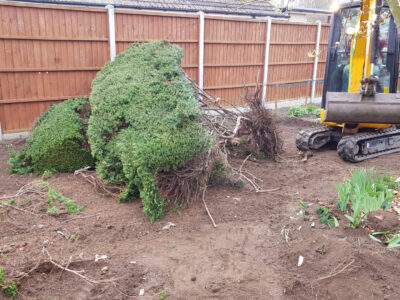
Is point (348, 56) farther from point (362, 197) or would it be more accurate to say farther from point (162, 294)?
point (162, 294)

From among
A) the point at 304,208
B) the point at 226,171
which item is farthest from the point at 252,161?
the point at 304,208

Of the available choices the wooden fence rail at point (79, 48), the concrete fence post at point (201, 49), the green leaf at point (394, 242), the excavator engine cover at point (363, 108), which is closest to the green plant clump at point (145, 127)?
the wooden fence rail at point (79, 48)

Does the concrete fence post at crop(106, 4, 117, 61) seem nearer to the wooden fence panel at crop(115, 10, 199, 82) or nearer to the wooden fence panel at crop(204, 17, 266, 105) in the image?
the wooden fence panel at crop(115, 10, 199, 82)

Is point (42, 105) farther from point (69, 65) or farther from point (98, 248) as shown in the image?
point (98, 248)

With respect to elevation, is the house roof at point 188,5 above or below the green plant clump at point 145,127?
above

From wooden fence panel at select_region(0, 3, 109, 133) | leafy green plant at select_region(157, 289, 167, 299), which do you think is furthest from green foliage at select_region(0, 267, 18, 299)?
wooden fence panel at select_region(0, 3, 109, 133)

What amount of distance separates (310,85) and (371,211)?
36.9 feet

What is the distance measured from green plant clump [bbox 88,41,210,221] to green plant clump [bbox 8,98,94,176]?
80cm

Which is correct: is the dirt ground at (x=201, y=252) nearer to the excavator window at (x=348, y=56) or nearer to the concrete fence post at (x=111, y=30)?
the excavator window at (x=348, y=56)

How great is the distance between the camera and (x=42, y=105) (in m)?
8.27

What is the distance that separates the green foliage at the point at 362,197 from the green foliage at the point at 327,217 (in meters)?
0.15

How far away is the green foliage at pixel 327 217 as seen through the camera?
4.22m

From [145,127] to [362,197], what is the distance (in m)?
2.91

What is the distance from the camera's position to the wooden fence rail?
774cm
